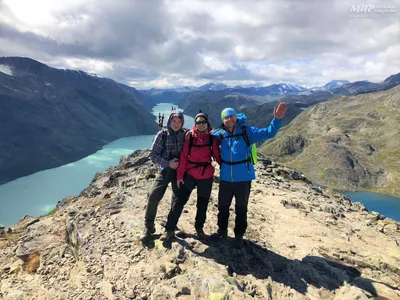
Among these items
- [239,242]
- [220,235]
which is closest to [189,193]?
[220,235]

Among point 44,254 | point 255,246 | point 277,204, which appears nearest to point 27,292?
point 44,254

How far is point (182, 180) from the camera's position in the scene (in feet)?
37.3

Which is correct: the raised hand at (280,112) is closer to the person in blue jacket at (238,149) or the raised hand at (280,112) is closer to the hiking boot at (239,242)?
the person in blue jacket at (238,149)

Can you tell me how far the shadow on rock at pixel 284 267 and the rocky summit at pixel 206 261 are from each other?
0.12 feet

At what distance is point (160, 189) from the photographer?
39.4 feet

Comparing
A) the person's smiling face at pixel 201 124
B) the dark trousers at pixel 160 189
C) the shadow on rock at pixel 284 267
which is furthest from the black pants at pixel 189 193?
the person's smiling face at pixel 201 124

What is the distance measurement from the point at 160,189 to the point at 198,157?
206 cm

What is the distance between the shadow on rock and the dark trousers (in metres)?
2.19

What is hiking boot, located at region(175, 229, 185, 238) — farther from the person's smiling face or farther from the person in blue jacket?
the person's smiling face

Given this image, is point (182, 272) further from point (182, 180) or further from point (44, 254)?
point (44, 254)

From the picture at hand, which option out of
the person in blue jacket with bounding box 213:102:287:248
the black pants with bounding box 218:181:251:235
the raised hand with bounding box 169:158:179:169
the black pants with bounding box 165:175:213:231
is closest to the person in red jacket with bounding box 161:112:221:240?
the black pants with bounding box 165:175:213:231

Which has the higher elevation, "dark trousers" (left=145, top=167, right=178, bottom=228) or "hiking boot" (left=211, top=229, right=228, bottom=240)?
"dark trousers" (left=145, top=167, right=178, bottom=228)

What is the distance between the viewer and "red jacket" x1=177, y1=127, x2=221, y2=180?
36.8ft

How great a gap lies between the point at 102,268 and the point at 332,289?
842 cm
